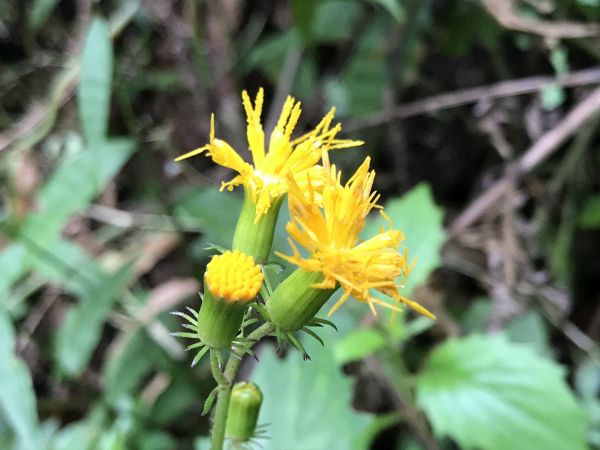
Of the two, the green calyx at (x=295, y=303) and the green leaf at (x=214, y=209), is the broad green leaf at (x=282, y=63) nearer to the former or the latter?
the green leaf at (x=214, y=209)

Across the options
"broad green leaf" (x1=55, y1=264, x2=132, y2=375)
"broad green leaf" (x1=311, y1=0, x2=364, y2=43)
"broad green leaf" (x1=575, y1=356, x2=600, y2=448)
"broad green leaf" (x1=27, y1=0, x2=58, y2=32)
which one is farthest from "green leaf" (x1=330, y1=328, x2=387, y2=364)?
"broad green leaf" (x1=27, y1=0, x2=58, y2=32)

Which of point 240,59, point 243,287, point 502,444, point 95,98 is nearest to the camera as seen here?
point 243,287

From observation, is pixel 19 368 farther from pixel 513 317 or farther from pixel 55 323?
pixel 513 317

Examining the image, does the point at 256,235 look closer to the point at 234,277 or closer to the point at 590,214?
the point at 234,277

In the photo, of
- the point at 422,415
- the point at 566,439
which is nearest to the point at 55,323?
the point at 422,415

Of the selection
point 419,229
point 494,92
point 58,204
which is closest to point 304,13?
point 494,92

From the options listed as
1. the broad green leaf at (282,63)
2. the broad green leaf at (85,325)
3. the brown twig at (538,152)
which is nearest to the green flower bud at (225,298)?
the broad green leaf at (85,325)
